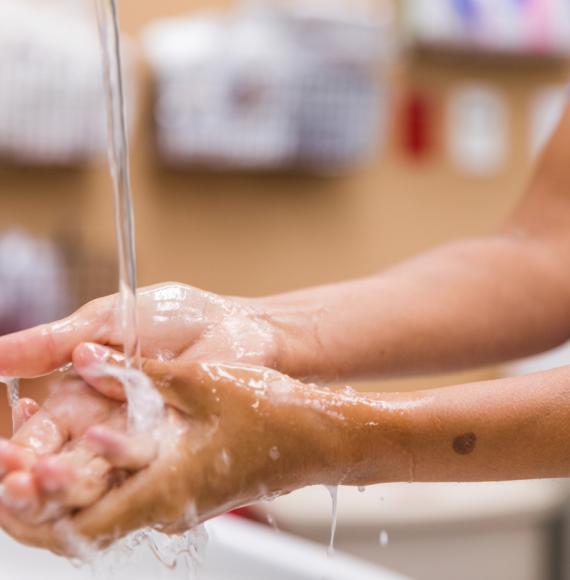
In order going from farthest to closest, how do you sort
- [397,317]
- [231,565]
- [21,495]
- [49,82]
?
[49,82] → [231,565] → [397,317] → [21,495]

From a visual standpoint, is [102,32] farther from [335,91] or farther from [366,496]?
[366,496]

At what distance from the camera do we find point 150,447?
68 centimetres

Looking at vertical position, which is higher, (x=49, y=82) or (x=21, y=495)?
(x=49, y=82)

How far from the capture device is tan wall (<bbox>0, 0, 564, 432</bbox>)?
1.62 meters

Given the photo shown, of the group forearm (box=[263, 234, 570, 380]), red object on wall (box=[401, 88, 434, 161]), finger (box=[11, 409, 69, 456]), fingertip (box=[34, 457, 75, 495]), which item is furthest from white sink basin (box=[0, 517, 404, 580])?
red object on wall (box=[401, 88, 434, 161])

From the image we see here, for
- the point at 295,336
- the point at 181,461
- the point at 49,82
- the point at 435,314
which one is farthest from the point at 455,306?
the point at 49,82

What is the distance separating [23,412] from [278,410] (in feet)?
0.75

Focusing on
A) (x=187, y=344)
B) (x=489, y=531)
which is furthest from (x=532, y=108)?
(x=187, y=344)

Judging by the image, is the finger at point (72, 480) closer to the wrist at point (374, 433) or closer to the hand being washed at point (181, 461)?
the hand being washed at point (181, 461)

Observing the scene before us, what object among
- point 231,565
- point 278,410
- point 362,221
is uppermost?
point 278,410

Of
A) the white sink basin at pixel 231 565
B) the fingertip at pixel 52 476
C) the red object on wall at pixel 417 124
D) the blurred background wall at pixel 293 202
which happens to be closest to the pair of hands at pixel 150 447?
the fingertip at pixel 52 476

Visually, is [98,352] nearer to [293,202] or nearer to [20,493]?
[20,493]

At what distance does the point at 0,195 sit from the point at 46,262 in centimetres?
13

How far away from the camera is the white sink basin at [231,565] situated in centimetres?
112
